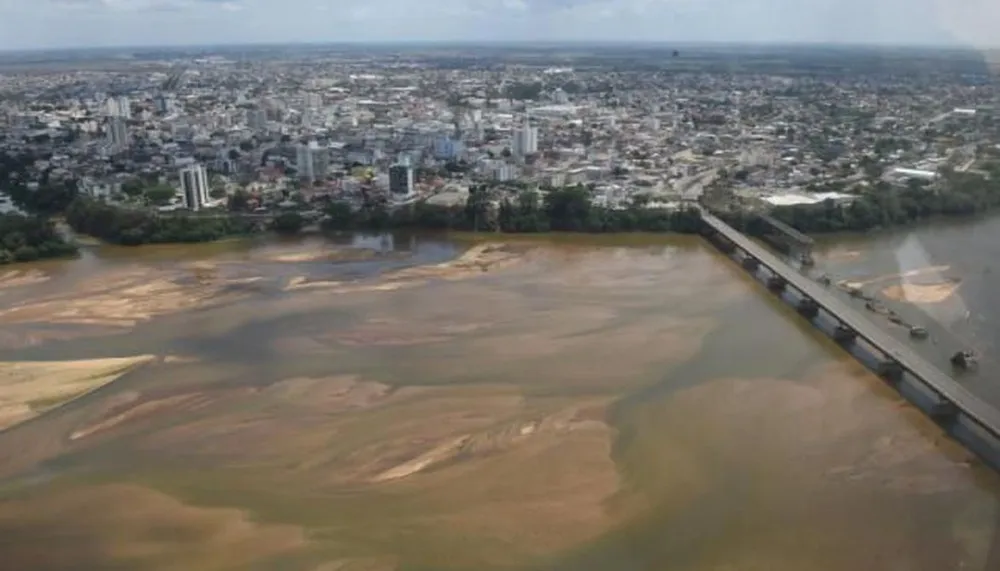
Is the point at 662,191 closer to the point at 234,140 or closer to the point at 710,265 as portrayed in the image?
the point at 710,265

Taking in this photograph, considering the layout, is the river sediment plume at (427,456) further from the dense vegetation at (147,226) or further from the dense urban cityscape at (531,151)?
the dense vegetation at (147,226)

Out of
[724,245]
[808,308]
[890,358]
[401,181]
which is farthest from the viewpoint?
[401,181]

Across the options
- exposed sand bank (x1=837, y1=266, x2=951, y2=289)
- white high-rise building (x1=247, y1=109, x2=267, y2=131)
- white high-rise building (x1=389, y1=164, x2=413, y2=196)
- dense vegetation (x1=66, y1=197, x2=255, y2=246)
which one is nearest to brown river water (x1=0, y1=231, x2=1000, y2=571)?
exposed sand bank (x1=837, y1=266, x2=951, y2=289)

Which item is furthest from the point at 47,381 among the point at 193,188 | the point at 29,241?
the point at 193,188

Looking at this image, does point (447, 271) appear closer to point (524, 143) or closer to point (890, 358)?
point (890, 358)

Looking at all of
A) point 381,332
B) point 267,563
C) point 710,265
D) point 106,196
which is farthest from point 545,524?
point 106,196
